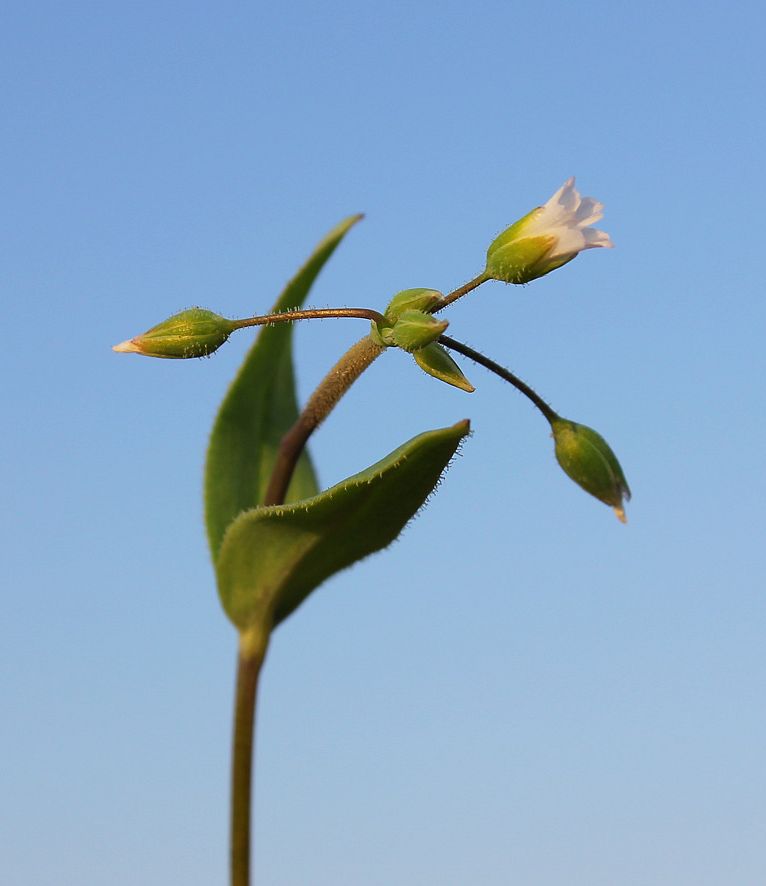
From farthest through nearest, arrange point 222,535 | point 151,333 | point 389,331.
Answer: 1. point 222,535
2. point 151,333
3. point 389,331

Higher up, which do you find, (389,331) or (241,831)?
(389,331)

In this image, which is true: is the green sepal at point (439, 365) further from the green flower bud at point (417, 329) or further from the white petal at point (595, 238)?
the white petal at point (595, 238)

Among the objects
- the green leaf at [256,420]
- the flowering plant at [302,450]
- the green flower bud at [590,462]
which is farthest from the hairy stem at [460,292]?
the green leaf at [256,420]

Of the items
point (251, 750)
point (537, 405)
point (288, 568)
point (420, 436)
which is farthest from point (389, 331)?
point (251, 750)

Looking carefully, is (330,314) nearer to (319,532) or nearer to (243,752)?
(319,532)

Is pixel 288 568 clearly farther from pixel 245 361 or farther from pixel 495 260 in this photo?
pixel 495 260

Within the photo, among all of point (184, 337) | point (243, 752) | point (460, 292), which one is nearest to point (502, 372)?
point (460, 292)
